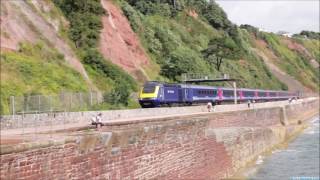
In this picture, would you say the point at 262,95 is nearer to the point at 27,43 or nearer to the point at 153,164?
the point at 27,43

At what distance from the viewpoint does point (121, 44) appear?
57312mm

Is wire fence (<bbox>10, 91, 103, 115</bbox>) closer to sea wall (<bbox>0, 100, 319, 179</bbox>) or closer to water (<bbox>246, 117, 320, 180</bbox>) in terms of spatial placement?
sea wall (<bbox>0, 100, 319, 179</bbox>)

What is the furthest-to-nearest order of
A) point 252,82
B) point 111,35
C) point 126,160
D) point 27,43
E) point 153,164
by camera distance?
1. point 252,82
2. point 111,35
3. point 27,43
4. point 153,164
5. point 126,160

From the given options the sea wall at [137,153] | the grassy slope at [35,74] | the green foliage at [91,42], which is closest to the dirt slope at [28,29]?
the grassy slope at [35,74]

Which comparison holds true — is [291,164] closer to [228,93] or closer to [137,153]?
[137,153]

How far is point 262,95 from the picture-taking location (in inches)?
3098

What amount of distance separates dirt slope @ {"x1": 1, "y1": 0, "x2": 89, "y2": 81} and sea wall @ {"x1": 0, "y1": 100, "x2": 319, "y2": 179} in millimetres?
16270

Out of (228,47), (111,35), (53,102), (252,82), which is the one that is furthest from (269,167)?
(252,82)

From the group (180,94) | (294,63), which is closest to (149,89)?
(180,94)

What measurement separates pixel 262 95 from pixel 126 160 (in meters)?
65.9

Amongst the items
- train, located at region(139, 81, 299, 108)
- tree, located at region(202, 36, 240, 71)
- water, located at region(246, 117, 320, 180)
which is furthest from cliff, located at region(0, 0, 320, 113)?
water, located at region(246, 117, 320, 180)

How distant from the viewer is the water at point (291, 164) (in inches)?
1136

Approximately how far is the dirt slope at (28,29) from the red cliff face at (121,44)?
718 cm

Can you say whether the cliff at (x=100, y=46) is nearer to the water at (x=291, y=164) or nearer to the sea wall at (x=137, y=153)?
the water at (x=291, y=164)
